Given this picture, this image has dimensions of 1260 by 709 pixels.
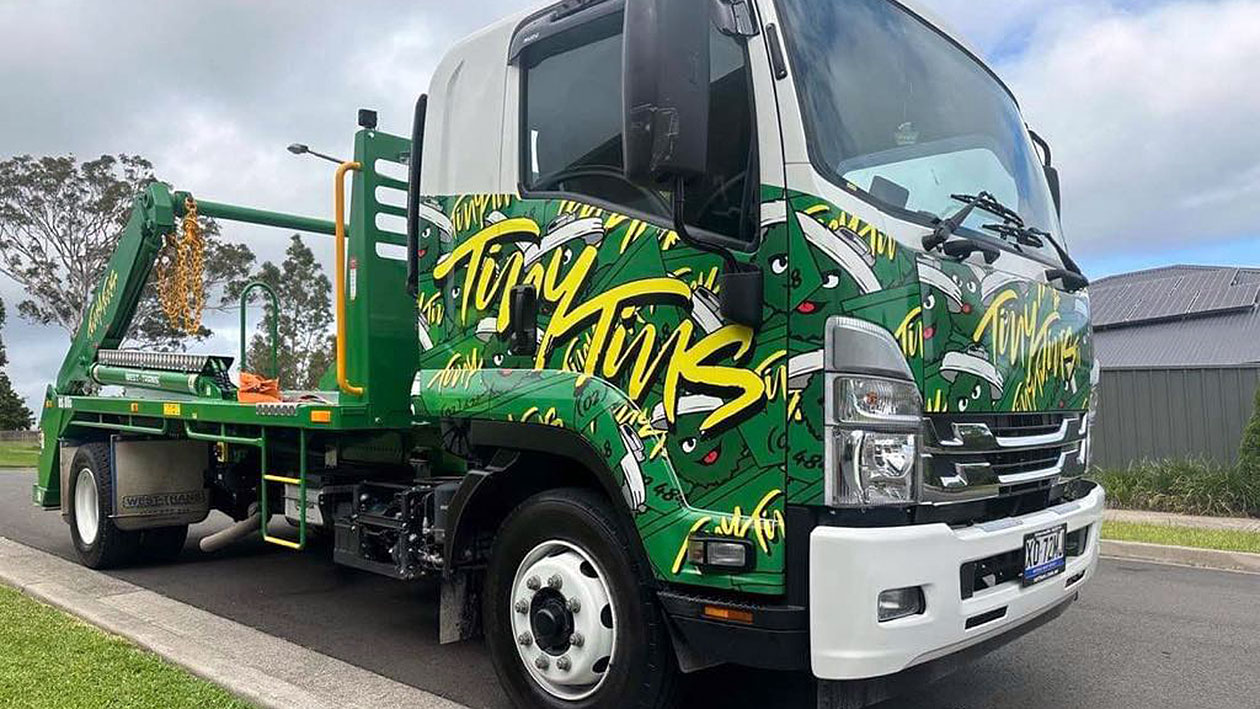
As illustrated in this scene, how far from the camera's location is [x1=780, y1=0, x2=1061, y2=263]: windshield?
10.6ft

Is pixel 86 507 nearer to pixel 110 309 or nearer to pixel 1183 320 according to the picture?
pixel 110 309

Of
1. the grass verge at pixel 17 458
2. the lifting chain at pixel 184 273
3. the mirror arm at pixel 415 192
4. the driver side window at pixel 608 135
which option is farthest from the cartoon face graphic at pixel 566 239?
the grass verge at pixel 17 458

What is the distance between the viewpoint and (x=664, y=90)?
2.82 metres

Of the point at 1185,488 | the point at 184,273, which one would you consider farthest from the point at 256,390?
the point at 1185,488

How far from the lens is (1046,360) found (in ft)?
12.0

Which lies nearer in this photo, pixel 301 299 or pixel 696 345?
pixel 696 345

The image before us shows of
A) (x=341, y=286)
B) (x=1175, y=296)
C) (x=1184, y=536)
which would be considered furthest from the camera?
(x=1175, y=296)

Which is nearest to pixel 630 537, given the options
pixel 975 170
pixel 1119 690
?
pixel 975 170

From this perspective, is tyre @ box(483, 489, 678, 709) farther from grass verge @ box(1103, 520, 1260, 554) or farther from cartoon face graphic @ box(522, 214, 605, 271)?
grass verge @ box(1103, 520, 1260, 554)

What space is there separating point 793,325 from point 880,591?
32.4 inches

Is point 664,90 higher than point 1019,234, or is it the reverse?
point 664,90

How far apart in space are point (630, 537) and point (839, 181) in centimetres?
140

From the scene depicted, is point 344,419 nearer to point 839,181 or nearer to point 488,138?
point 488,138

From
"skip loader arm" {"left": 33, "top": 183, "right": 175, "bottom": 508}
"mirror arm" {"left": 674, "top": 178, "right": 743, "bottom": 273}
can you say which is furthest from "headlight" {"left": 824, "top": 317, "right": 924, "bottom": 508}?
"skip loader arm" {"left": 33, "top": 183, "right": 175, "bottom": 508}
